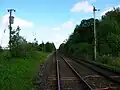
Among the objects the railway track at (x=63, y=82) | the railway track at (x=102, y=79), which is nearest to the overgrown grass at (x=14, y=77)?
the railway track at (x=63, y=82)

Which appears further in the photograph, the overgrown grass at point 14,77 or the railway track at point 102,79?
the railway track at point 102,79

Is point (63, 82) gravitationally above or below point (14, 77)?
below

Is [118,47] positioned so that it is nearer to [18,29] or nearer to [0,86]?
[18,29]

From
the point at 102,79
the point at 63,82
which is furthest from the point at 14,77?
the point at 102,79

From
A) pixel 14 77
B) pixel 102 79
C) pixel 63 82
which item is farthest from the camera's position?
pixel 102 79

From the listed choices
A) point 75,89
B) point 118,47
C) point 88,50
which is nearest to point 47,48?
point 88,50

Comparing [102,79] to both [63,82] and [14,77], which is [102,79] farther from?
[14,77]

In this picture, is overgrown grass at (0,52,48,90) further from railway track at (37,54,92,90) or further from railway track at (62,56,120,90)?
railway track at (62,56,120,90)

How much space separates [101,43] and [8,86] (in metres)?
53.0

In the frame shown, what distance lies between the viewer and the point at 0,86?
1327 centimetres

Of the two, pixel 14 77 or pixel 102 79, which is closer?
pixel 14 77

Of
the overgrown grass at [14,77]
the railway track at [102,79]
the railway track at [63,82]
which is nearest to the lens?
the overgrown grass at [14,77]

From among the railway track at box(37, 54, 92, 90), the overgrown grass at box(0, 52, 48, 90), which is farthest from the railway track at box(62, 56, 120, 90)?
the overgrown grass at box(0, 52, 48, 90)

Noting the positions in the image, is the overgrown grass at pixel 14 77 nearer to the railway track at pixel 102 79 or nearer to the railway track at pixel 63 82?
the railway track at pixel 63 82
